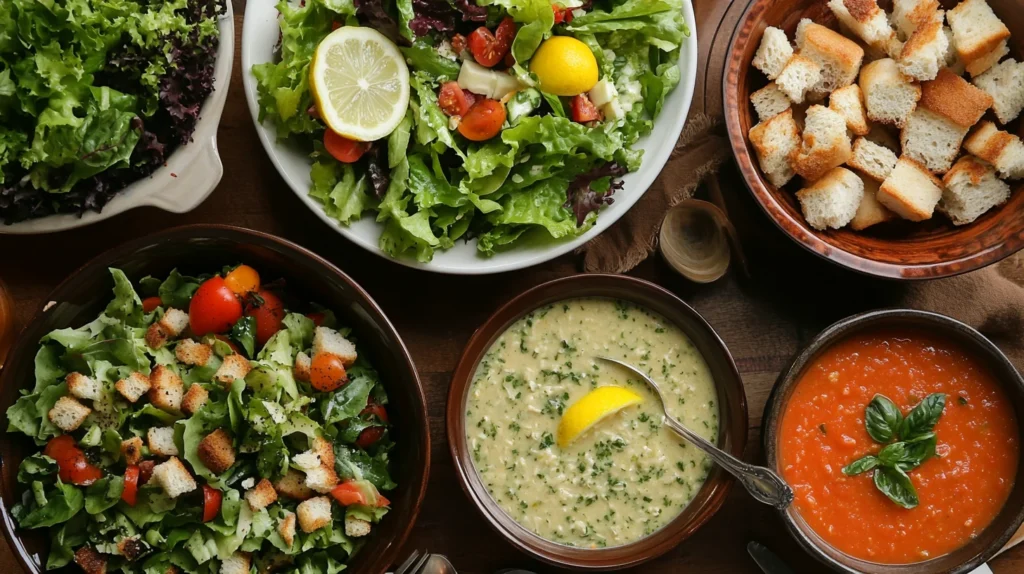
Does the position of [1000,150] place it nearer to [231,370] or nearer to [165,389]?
[231,370]

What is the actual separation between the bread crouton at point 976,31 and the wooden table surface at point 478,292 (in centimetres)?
63

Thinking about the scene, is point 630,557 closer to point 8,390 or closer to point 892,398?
point 892,398

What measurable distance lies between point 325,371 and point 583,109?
1.02 meters

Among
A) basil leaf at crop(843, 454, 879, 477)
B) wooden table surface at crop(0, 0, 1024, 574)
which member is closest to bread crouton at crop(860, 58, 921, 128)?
wooden table surface at crop(0, 0, 1024, 574)

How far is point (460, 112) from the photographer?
2.47 m

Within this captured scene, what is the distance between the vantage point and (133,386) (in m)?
2.26

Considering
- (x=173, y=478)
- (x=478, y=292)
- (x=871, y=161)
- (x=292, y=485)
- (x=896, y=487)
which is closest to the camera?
(x=173, y=478)

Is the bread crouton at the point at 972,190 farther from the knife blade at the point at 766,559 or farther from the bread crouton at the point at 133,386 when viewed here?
the bread crouton at the point at 133,386

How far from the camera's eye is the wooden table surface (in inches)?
107

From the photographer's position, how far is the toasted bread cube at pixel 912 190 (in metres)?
2.58

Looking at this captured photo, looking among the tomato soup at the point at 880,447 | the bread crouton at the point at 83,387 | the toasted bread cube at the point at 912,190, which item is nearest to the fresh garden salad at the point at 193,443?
the bread crouton at the point at 83,387

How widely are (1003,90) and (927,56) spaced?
12.1 inches

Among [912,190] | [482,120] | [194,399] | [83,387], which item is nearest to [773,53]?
[912,190]

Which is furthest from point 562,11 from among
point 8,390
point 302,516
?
point 8,390
